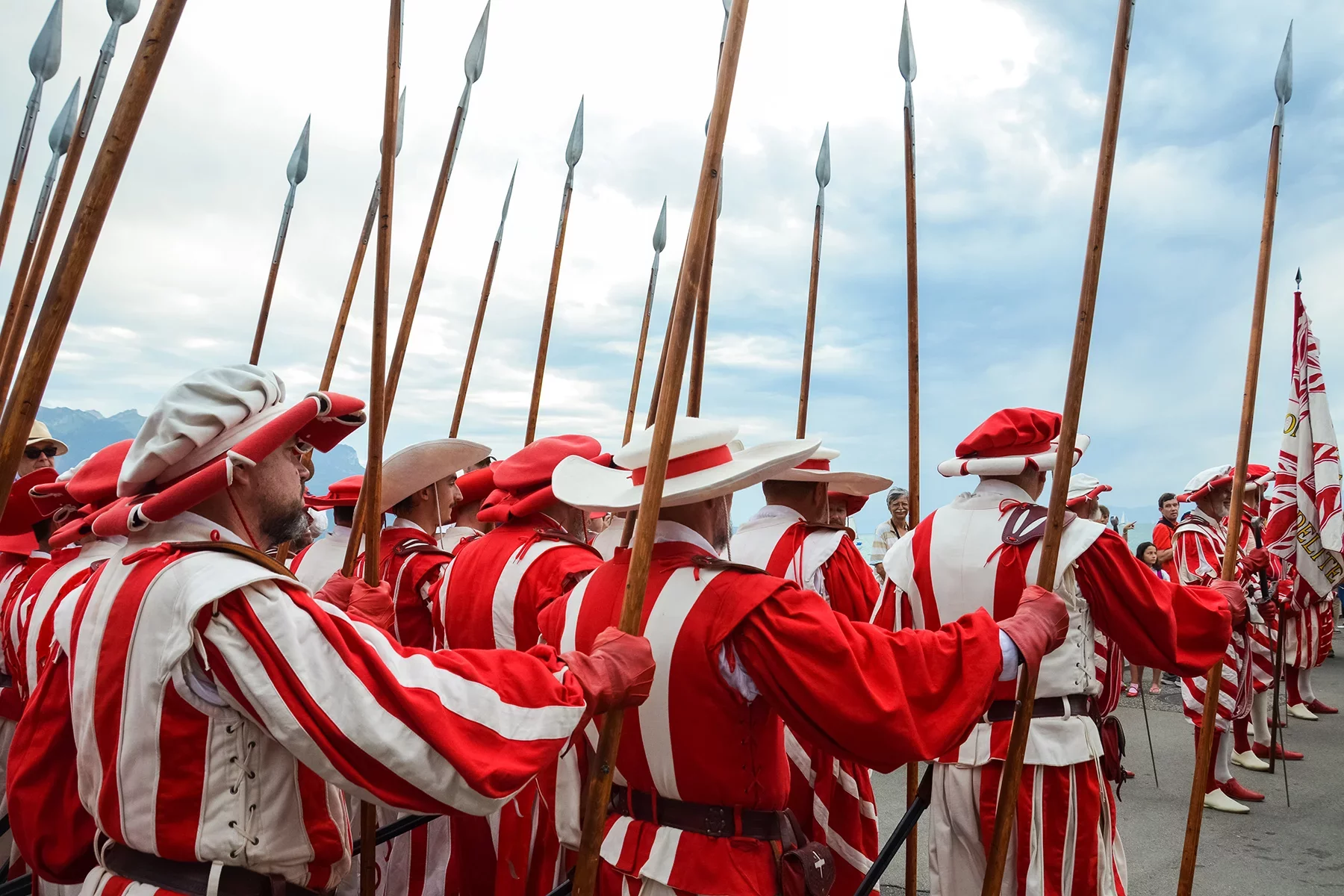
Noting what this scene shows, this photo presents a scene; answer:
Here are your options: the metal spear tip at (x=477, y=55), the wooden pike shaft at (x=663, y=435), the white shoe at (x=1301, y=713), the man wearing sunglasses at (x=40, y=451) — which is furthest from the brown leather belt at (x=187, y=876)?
the white shoe at (x=1301, y=713)

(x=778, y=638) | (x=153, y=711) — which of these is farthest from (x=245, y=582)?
(x=778, y=638)

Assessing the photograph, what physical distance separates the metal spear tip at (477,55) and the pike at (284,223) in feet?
3.75

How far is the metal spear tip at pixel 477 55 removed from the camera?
13.4 ft

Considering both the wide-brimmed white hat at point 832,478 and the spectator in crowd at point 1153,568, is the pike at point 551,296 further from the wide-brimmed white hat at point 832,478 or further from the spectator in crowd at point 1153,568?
the spectator in crowd at point 1153,568

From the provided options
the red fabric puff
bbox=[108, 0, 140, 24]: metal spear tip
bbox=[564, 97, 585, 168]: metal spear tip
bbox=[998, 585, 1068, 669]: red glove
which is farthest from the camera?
bbox=[564, 97, 585, 168]: metal spear tip

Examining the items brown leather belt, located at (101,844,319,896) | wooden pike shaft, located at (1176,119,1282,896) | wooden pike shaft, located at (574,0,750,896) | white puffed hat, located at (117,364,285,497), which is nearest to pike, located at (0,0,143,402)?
white puffed hat, located at (117,364,285,497)

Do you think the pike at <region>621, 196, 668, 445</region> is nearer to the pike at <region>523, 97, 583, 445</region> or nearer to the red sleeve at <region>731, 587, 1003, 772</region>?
the pike at <region>523, 97, 583, 445</region>

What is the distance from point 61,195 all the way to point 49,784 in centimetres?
138

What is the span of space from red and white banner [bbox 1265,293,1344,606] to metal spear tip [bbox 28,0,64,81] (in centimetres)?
564

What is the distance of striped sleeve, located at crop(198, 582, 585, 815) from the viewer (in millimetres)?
1620

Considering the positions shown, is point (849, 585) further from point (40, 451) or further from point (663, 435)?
point (40, 451)

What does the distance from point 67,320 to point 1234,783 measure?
Result: 664cm

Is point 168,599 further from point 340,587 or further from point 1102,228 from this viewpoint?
point 1102,228

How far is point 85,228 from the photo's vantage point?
1557mm
